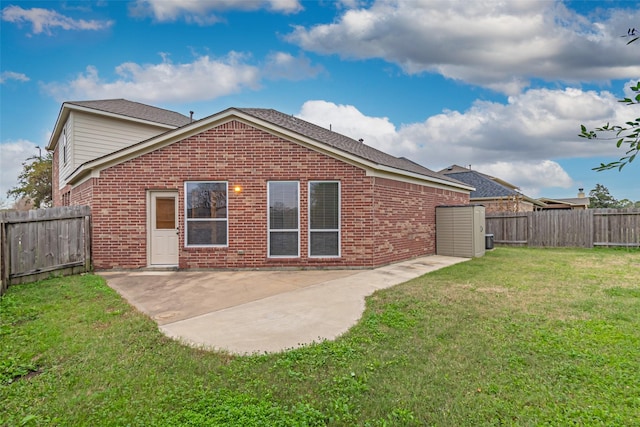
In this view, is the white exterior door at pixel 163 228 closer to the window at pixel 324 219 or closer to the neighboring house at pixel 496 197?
the window at pixel 324 219

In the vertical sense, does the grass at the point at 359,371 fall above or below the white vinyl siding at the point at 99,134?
below

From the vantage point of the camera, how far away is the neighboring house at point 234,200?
8.87 metres

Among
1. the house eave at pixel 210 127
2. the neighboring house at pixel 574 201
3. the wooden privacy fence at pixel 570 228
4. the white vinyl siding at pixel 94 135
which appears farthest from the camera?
the neighboring house at pixel 574 201

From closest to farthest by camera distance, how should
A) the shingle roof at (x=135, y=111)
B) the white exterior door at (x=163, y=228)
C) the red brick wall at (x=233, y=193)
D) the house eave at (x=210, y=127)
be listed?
the house eave at (x=210, y=127), the red brick wall at (x=233, y=193), the white exterior door at (x=163, y=228), the shingle roof at (x=135, y=111)

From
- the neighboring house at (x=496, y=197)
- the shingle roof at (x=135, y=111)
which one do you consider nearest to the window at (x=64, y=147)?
the shingle roof at (x=135, y=111)

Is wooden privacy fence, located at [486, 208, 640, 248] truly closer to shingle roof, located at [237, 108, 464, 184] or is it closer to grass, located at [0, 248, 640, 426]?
shingle roof, located at [237, 108, 464, 184]

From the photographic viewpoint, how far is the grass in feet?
8.36

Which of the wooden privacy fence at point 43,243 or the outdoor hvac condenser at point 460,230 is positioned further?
the outdoor hvac condenser at point 460,230

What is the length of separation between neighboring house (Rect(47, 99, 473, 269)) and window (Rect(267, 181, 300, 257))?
28mm

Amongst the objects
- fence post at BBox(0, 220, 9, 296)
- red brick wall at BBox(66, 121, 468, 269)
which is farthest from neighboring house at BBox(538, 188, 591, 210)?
fence post at BBox(0, 220, 9, 296)

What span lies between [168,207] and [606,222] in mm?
18007

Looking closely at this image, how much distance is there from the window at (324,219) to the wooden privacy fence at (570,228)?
11.8 metres

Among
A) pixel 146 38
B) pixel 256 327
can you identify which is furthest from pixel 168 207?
pixel 146 38

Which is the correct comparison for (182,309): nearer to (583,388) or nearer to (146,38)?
(583,388)
